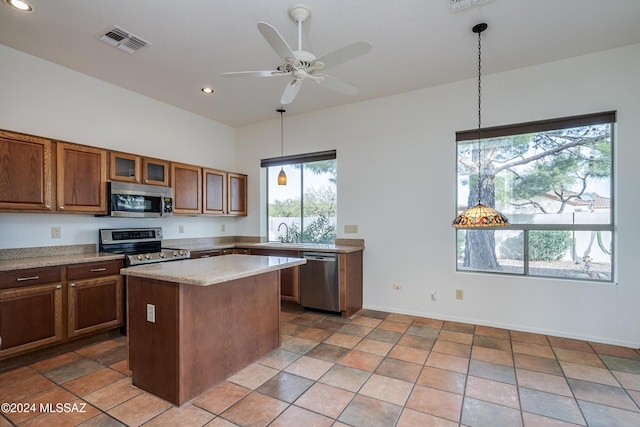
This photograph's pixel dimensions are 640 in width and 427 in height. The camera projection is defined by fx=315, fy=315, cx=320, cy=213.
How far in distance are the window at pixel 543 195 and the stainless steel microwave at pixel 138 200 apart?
3.65 m

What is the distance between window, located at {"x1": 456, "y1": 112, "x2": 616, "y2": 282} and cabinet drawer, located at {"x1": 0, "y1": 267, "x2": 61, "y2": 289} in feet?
13.6

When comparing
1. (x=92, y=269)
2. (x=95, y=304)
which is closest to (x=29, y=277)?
(x=92, y=269)

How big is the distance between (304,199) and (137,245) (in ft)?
7.87

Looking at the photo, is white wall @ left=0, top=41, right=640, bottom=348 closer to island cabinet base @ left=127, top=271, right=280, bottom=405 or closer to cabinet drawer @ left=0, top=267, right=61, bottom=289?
cabinet drawer @ left=0, top=267, right=61, bottom=289

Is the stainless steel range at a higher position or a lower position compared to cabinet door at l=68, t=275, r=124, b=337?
higher

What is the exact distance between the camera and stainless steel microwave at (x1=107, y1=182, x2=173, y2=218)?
344 cm

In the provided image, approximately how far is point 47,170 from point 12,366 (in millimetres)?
1712

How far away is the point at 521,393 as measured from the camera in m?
2.25

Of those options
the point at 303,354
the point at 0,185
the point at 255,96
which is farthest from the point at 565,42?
the point at 0,185

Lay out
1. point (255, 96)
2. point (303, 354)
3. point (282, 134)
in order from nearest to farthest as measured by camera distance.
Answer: point (303, 354)
point (255, 96)
point (282, 134)

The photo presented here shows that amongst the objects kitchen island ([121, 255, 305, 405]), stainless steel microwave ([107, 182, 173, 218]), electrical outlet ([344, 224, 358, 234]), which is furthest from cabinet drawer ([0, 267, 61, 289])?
electrical outlet ([344, 224, 358, 234])

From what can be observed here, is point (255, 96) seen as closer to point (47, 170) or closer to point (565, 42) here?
point (47, 170)

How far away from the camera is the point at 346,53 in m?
2.12

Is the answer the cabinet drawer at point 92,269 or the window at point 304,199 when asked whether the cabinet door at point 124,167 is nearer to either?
→ the cabinet drawer at point 92,269
